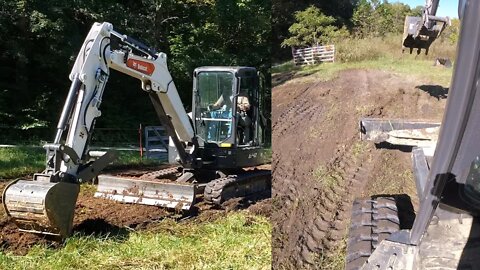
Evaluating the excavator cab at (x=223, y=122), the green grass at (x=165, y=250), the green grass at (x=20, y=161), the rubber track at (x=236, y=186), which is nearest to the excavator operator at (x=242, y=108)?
the excavator cab at (x=223, y=122)

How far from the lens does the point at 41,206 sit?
358 cm

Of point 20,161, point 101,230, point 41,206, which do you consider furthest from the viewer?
point 20,161

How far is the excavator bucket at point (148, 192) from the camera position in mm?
4832

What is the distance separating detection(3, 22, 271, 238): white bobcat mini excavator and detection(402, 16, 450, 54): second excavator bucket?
2556mm

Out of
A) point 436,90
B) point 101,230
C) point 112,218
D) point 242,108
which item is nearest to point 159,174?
point 242,108

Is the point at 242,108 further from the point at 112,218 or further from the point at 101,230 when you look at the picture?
the point at 101,230

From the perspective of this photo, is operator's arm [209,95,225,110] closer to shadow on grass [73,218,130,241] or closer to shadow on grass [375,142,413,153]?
shadow on grass [73,218,130,241]

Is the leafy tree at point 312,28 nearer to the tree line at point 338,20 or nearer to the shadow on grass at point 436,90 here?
the tree line at point 338,20

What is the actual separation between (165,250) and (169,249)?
5 cm

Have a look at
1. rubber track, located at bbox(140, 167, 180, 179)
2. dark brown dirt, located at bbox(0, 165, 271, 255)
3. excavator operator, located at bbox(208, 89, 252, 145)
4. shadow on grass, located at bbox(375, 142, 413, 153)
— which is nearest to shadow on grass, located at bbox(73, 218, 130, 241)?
dark brown dirt, located at bbox(0, 165, 271, 255)

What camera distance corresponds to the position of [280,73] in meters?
1.28

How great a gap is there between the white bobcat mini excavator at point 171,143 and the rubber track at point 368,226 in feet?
6.86

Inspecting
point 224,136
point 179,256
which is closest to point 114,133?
point 224,136

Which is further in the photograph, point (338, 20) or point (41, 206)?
point (41, 206)
